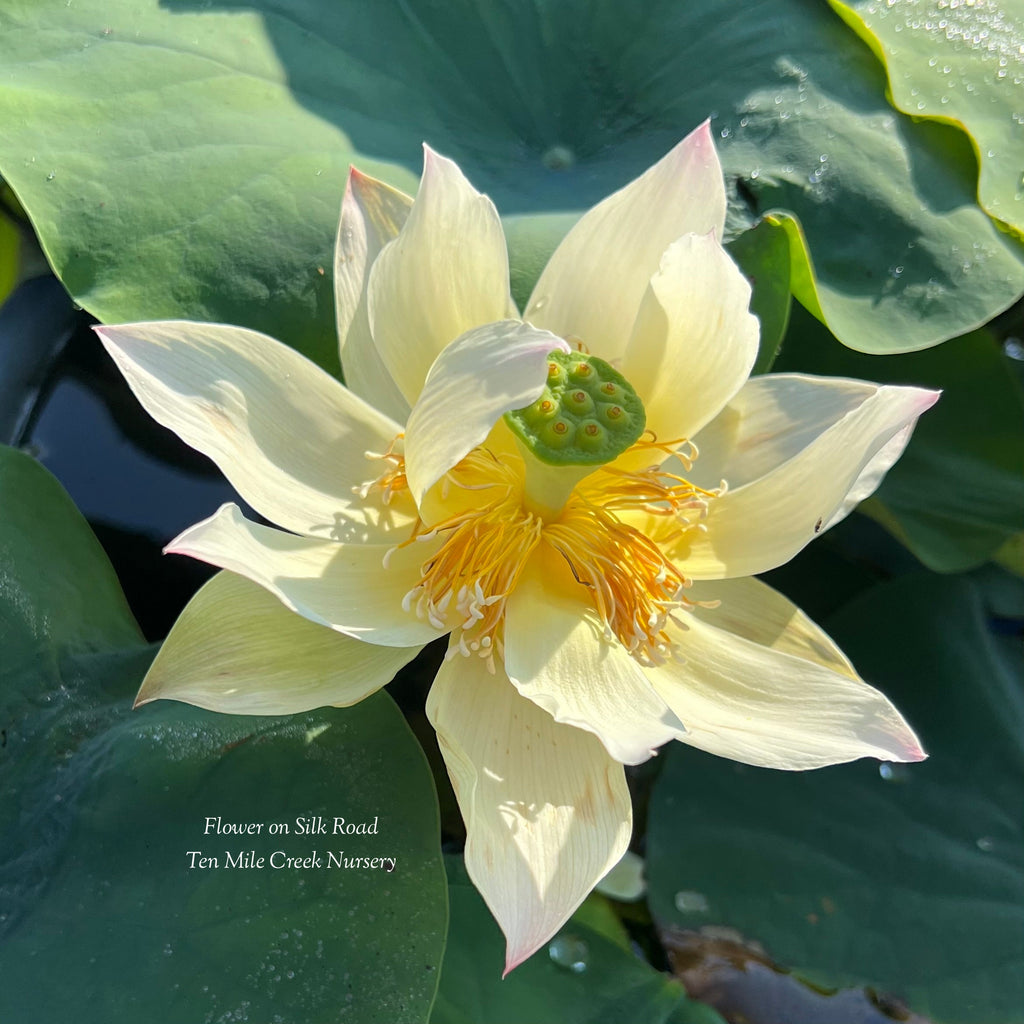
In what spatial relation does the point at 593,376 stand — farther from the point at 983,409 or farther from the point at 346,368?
the point at 983,409

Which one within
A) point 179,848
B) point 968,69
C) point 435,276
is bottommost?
point 179,848

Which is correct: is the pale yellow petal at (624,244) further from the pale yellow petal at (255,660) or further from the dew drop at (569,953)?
the dew drop at (569,953)

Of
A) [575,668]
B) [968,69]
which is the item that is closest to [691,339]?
[575,668]

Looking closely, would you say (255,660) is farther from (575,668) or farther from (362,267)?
(362,267)

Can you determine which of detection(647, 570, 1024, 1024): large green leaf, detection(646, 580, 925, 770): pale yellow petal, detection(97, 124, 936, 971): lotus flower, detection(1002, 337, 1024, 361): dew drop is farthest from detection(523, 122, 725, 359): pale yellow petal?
detection(1002, 337, 1024, 361): dew drop

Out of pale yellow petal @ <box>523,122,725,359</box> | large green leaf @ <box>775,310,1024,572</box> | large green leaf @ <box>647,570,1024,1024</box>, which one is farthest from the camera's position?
large green leaf @ <box>775,310,1024,572</box>

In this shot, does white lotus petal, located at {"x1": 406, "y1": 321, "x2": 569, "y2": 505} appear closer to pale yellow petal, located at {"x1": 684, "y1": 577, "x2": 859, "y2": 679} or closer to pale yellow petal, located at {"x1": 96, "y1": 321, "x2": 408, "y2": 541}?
pale yellow petal, located at {"x1": 96, "y1": 321, "x2": 408, "y2": 541}

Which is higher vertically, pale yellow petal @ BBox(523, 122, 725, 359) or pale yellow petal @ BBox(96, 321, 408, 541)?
pale yellow petal @ BBox(523, 122, 725, 359)
